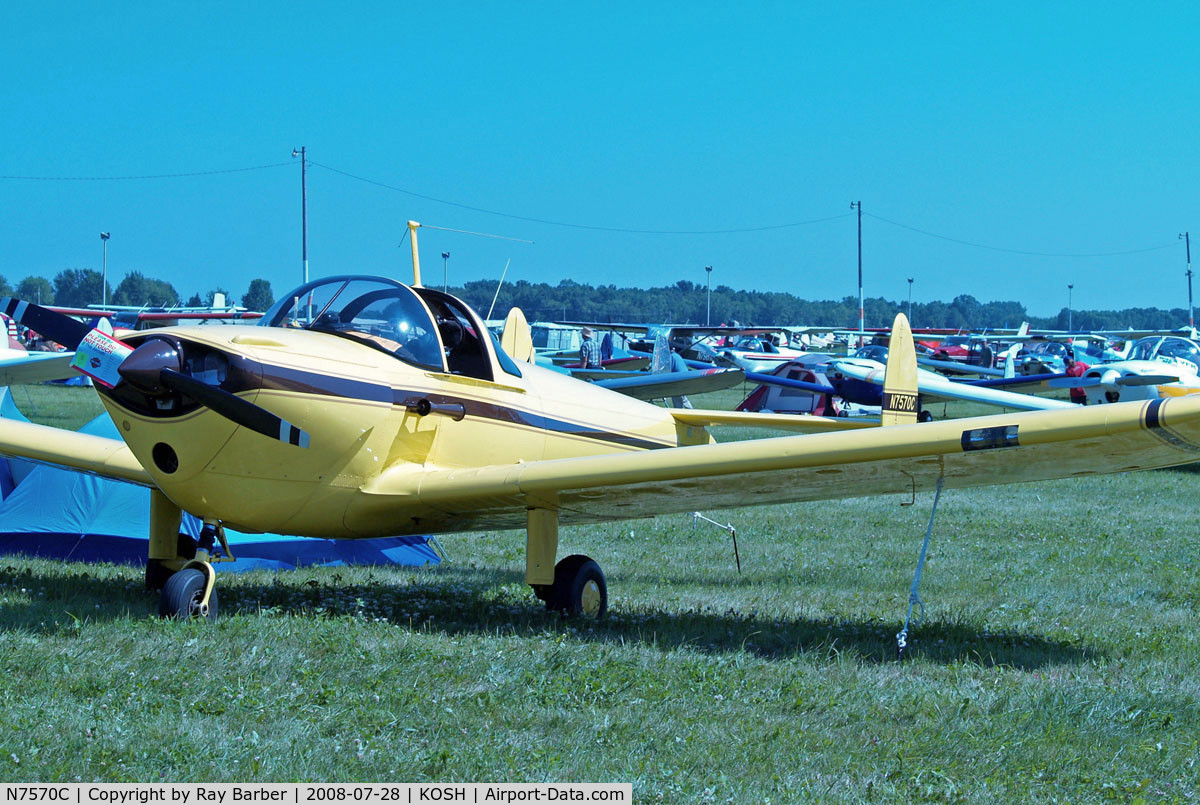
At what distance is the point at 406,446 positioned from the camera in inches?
284

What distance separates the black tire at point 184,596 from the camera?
21.8 feet

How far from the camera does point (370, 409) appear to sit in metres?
6.92

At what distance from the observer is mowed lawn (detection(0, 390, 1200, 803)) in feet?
14.1

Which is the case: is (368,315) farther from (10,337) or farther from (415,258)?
(10,337)

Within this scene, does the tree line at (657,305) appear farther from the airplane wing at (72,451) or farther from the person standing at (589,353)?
the airplane wing at (72,451)

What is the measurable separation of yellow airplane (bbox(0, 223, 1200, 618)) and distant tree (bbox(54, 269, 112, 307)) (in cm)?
11173

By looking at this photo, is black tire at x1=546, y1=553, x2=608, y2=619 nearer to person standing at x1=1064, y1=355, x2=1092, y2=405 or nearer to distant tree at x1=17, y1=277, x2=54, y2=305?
person standing at x1=1064, y1=355, x2=1092, y2=405

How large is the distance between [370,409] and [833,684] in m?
3.21

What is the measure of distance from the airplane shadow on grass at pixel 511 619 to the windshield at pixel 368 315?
176cm

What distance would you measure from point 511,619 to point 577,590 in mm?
509

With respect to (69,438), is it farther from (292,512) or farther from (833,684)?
(833,684)

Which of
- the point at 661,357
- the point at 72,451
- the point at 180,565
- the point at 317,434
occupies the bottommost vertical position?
the point at 180,565

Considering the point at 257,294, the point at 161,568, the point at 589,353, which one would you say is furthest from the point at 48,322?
the point at 257,294
